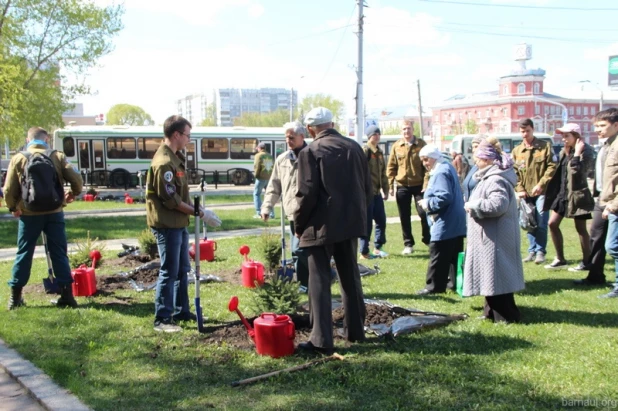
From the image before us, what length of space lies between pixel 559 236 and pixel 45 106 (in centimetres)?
2703

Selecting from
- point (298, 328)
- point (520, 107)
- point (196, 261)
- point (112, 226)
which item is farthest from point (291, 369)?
point (520, 107)

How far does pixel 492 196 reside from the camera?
5.46 m

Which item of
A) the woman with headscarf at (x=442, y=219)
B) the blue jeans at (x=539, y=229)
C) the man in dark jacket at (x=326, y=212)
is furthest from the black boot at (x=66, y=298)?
the blue jeans at (x=539, y=229)

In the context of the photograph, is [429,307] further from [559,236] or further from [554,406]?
[559,236]

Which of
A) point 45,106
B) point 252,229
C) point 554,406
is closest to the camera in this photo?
point 554,406

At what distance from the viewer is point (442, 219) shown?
23.0 ft

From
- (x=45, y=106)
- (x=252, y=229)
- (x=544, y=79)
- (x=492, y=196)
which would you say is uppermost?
(x=544, y=79)

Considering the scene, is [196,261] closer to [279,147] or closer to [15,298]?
[15,298]

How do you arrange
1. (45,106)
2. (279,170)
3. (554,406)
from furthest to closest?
(45,106) → (279,170) → (554,406)

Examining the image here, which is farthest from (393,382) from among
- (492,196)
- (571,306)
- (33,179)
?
(33,179)

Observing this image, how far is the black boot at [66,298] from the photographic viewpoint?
22.0 feet

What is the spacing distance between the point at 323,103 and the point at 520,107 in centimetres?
3633

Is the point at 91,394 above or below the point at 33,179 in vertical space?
below

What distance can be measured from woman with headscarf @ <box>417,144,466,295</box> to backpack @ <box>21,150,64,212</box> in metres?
4.00
